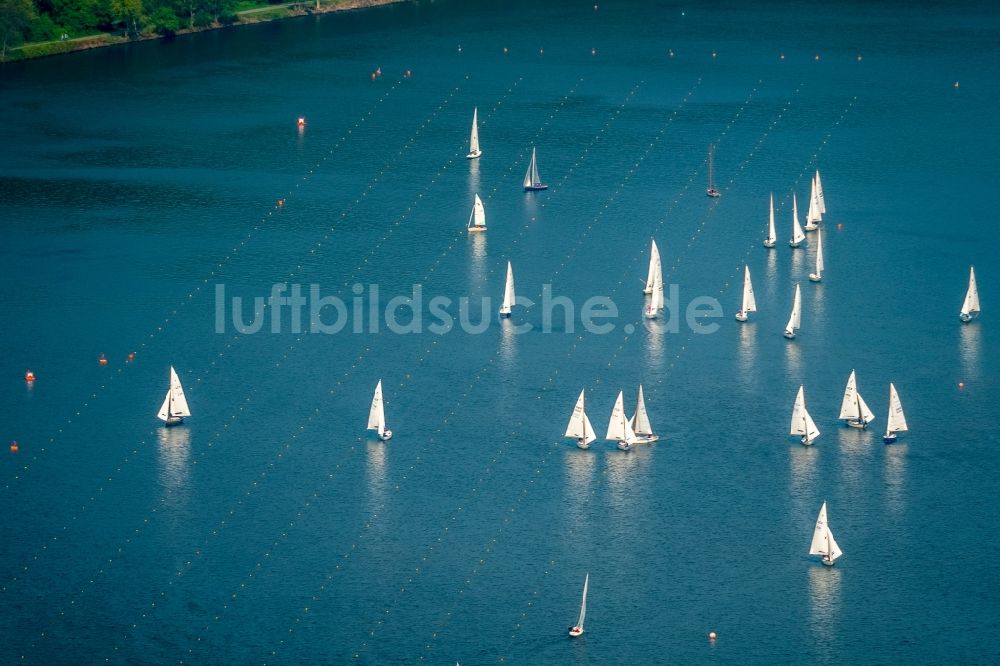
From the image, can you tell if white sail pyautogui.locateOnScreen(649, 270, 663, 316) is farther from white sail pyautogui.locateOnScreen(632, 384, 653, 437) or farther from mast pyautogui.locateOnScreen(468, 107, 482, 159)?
mast pyautogui.locateOnScreen(468, 107, 482, 159)

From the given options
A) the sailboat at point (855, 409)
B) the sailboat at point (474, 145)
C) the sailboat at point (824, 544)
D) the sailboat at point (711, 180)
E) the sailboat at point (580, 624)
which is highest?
Answer: the sailboat at point (474, 145)

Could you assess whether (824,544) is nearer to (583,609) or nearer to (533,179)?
(583,609)

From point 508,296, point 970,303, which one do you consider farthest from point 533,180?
point 970,303

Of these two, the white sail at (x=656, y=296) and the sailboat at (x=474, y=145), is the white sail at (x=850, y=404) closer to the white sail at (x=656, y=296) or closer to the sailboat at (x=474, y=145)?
the white sail at (x=656, y=296)

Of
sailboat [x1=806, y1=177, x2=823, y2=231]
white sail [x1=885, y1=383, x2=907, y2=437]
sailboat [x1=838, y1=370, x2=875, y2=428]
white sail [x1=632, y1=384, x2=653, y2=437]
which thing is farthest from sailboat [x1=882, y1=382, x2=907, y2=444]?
sailboat [x1=806, y1=177, x2=823, y2=231]

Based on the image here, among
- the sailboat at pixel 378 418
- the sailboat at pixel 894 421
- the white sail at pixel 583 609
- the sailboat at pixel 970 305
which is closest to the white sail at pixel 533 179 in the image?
the sailboat at pixel 970 305

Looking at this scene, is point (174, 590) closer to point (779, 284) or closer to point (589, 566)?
point (589, 566)
